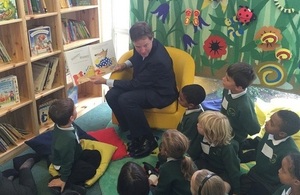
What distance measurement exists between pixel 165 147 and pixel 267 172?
703 millimetres

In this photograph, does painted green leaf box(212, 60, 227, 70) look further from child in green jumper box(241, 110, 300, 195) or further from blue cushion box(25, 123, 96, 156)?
blue cushion box(25, 123, 96, 156)

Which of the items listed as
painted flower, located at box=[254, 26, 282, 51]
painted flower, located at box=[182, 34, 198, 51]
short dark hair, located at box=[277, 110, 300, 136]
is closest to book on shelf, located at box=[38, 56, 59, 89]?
painted flower, located at box=[182, 34, 198, 51]

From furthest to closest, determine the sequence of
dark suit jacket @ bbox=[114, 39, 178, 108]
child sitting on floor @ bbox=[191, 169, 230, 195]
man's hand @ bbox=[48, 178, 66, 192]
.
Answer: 1. dark suit jacket @ bbox=[114, 39, 178, 108]
2. man's hand @ bbox=[48, 178, 66, 192]
3. child sitting on floor @ bbox=[191, 169, 230, 195]

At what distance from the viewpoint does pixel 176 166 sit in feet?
5.77

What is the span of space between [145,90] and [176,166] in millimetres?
1065

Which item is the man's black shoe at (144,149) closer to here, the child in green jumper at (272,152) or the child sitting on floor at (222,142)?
the child sitting on floor at (222,142)

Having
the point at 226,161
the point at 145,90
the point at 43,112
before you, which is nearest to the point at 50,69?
the point at 43,112

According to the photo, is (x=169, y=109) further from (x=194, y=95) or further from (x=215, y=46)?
(x=215, y=46)

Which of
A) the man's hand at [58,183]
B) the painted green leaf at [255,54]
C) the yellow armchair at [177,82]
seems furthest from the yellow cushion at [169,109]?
the man's hand at [58,183]

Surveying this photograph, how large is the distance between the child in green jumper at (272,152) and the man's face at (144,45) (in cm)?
120

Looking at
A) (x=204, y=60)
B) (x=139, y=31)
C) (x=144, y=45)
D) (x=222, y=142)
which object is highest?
(x=139, y=31)

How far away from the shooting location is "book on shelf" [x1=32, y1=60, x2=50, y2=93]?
9.21 ft

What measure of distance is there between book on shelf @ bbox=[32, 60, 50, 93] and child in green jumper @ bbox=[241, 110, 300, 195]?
194 centimetres

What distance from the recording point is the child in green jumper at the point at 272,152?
1.80 m
